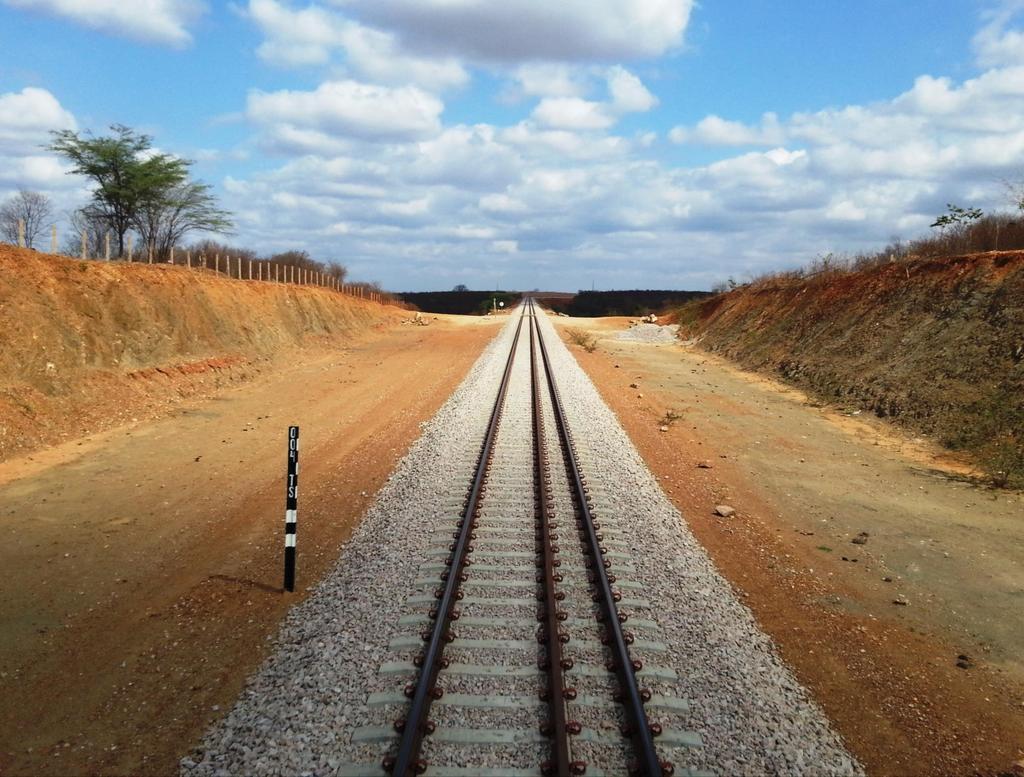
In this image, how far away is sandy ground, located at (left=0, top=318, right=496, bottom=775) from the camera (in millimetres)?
5223

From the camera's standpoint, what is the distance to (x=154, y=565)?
826 cm

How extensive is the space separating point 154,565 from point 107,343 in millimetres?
12323

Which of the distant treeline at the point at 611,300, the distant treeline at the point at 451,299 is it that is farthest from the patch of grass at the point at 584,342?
the distant treeline at the point at 451,299

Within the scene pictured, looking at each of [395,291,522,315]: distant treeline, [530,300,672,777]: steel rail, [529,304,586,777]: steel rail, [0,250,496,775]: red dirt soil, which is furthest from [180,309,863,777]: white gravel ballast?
[395,291,522,315]: distant treeline

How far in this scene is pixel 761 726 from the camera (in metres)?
5.07

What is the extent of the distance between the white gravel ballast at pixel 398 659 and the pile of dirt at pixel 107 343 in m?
9.07

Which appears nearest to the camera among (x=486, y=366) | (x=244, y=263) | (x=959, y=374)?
(x=959, y=374)

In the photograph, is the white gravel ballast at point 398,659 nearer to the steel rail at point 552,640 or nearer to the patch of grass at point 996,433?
the steel rail at point 552,640

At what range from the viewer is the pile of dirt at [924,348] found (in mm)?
15320

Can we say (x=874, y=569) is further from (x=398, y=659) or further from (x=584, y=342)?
(x=584, y=342)

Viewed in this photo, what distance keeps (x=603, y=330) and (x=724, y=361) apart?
66.6 ft

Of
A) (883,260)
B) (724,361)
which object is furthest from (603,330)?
(883,260)

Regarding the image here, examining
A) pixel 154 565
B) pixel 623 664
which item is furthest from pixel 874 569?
pixel 154 565

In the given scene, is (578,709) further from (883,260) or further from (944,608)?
(883,260)
